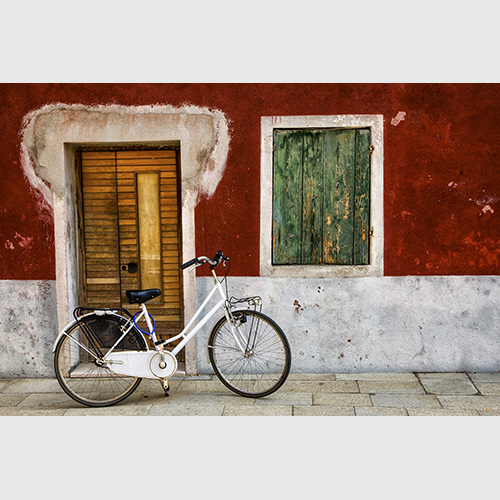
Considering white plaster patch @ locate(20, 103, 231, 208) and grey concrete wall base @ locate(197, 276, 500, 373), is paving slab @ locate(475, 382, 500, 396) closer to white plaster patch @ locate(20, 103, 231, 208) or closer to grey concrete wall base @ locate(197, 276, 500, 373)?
grey concrete wall base @ locate(197, 276, 500, 373)

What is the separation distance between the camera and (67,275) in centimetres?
576

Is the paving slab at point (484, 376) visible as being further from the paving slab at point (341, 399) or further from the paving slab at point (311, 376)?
the paving slab at point (311, 376)

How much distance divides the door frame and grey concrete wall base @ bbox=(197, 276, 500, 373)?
39.8 inches

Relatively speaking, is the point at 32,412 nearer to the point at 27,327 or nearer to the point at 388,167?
the point at 27,327

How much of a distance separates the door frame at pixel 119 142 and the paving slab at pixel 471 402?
104 inches

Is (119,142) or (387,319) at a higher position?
(119,142)

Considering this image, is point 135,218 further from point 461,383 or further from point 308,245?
point 461,383

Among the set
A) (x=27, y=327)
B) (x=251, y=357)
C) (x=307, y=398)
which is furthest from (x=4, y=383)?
(x=307, y=398)

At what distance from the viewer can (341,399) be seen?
509 centimetres

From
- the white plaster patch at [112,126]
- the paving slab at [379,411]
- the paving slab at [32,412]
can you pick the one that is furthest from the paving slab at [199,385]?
the white plaster patch at [112,126]

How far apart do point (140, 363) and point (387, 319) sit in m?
2.66

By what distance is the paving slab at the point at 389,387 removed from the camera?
5254mm

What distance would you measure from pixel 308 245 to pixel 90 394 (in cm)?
276

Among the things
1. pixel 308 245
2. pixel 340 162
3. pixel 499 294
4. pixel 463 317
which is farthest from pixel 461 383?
pixel 340 162
